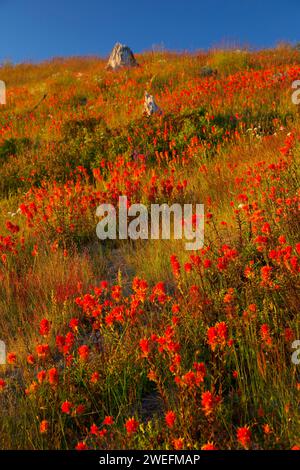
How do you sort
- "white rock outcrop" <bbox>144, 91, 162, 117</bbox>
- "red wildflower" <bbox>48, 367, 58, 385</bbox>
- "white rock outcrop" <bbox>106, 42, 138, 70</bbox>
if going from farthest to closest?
"white rock outcrop" <bbox>106, 42, 138, 70</bbox>, "white rock outcrop" <bbox>144, 91, 162, 117</bbox>, "red wildflower" <bbox>48, 367, 58, 385</bbox>

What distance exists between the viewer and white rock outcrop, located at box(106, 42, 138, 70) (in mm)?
19453

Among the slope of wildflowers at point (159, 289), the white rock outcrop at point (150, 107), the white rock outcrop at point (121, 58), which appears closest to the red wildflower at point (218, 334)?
the slope of wildflowers at point (159, 289)

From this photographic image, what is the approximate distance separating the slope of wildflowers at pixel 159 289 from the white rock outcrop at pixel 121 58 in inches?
292

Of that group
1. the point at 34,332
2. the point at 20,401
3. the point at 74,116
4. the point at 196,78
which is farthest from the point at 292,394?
the point at 196,78

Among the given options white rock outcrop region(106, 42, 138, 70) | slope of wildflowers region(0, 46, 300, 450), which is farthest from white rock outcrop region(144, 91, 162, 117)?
white rock outcrop region(106, 42, 138, 70)

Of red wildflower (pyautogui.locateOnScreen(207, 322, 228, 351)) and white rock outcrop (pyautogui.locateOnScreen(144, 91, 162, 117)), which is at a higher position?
white rock outcrop (pyautogui.locateOnScreen(144, 91, 162, 117))

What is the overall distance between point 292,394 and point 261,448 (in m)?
0.33

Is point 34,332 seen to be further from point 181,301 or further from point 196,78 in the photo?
point 196,78

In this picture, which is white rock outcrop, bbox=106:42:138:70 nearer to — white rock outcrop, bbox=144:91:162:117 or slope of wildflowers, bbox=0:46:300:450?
slope of wildflowers, bbox=0:46:300:450

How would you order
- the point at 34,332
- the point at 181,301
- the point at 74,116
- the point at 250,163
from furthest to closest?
the point at 74,116 → the point at 250,163 → the point at 34,332 → the point at 181,301

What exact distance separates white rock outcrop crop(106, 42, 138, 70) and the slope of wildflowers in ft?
24.3

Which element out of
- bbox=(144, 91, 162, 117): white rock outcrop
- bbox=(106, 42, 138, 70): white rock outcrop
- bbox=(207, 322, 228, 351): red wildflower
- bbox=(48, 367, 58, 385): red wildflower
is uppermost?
bbox=(106, 42, 138, 70): white rock outcrop

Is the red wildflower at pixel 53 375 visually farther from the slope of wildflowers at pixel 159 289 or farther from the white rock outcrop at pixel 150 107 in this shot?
the white rock outcrop at pixel 150 107

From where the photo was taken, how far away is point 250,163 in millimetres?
7023
